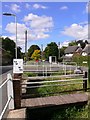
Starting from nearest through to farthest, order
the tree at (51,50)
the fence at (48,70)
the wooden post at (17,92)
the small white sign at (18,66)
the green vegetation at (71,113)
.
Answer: the wooden post at (17,92), the green vegetation at (71,113), the small white sign at (18,66), the fence at (48,70), the tree at (51,50)

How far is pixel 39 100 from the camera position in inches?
362

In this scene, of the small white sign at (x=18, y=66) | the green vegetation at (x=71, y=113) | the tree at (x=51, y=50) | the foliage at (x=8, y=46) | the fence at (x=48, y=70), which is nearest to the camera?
the green vegetation at (x=71, y=113)

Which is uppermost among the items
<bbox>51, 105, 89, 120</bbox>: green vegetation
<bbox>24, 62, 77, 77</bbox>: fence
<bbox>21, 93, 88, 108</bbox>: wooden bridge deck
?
<bbox>21, 93, 88, 108</bbox>: wooden bridge deck

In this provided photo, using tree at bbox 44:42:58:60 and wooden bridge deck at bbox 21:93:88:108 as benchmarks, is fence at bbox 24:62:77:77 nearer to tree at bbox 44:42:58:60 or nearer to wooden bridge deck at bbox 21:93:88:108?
wooden bridge deck at bbox 21:93:88:108

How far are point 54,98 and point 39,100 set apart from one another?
0.70 meters

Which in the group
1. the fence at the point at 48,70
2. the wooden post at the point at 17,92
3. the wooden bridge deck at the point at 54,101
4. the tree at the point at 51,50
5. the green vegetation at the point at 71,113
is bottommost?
the green vegetation at the point at 71,113

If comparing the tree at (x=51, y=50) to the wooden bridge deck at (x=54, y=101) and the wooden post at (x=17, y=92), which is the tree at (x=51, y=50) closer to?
the wooden bridge deck at (x=54, y=101)

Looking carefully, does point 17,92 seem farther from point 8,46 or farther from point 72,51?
point 72,51

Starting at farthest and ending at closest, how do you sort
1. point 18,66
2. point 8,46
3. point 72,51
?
point 72,51
point 8,46
point 18,66

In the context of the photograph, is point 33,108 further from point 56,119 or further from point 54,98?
point 54,98

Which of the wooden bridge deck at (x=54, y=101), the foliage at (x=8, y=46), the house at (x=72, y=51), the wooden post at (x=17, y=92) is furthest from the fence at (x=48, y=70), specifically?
the house at (x=72, y=51)

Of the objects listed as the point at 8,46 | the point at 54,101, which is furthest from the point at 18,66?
the point at 8,46

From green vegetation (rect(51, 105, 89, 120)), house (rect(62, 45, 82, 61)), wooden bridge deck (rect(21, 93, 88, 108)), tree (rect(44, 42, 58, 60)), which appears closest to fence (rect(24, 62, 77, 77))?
wooden bridge deck (rect(21, 93, 88, 108))

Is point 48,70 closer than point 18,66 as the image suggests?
No
